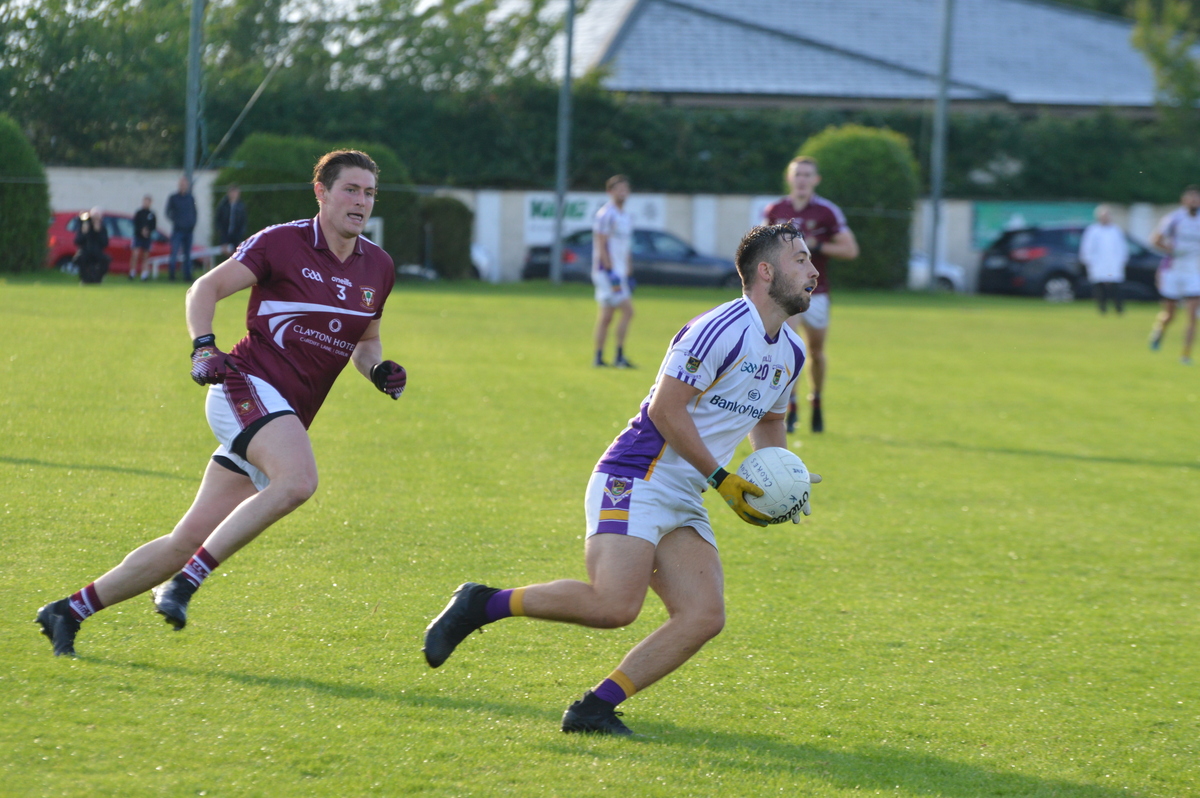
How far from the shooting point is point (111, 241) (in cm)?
2541

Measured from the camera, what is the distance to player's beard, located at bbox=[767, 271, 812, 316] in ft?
15.1

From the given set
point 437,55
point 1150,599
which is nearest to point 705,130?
point 437,55

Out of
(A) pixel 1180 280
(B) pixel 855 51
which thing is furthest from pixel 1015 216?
(A) pixel 1180 280

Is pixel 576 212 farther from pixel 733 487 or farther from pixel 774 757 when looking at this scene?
pixel 774 757

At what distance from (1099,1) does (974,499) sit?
64.0 meters

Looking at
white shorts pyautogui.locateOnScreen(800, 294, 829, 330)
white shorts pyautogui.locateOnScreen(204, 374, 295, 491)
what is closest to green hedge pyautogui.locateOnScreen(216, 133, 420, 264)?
white shorts pyautogui.locateOnScreen(800, 294, 829, 330)

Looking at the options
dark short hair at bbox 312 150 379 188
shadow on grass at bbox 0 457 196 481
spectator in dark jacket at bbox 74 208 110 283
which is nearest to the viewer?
dark short hair at bbox 312 150 379 188

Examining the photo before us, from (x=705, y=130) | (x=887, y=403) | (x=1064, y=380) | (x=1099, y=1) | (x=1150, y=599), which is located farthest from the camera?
(x=1099, y=1)

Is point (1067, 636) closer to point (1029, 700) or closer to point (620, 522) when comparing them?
point (1029, 700)

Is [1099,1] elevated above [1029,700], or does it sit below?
above

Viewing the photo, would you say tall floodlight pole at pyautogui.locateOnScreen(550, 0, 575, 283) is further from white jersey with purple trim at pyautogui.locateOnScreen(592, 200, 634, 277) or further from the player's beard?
the player's beard

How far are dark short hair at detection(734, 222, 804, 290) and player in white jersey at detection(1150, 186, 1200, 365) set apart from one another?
1581 centimetres

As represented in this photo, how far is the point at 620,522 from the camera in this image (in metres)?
4.46

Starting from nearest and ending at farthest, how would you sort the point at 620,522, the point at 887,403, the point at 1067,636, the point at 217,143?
the point at 620,522
the point at 1067,636
the point at 887,403
the point at 217,143
